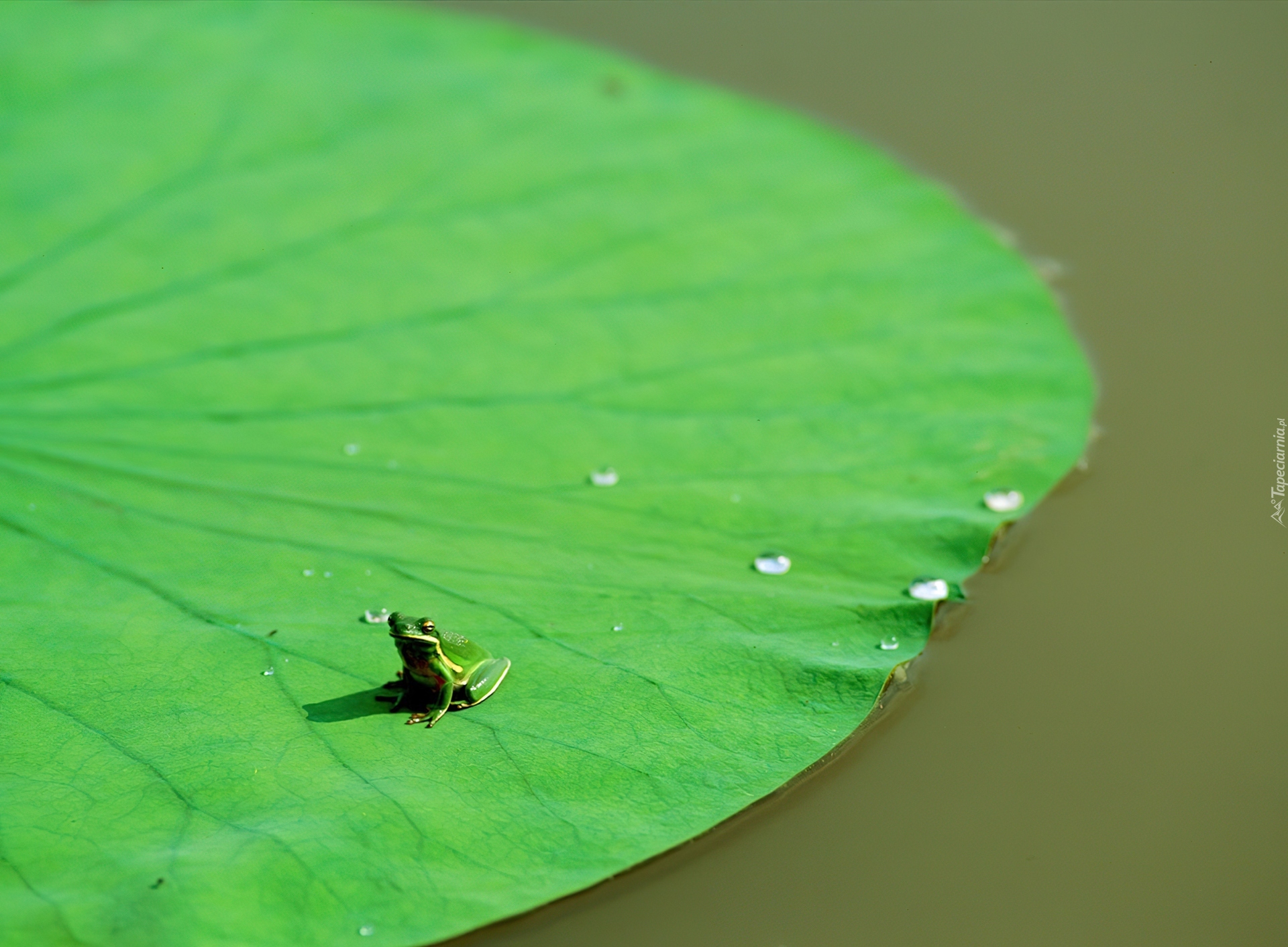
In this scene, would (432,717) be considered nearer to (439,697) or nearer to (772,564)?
(439,697)

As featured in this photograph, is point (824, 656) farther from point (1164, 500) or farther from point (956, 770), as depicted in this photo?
point (1164, 500)

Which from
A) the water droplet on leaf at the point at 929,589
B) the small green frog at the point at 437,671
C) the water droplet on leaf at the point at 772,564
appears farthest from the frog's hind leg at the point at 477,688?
the water droplet on leaf at the point at 929,589

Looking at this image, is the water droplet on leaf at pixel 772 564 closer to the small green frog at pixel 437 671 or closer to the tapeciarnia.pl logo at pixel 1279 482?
the small green frog at pixel 437 671

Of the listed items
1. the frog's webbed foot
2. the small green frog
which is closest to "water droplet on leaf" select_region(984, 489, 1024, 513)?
the small green frog

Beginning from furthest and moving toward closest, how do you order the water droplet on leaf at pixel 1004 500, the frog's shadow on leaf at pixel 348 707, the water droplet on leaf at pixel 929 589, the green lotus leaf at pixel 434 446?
1. the water droplet on leaf at pixel 1004 500
2. the water droplet on leaf at pixel 929 589
3. the frog's shadow on leaf at pixel 348 707
4. the green lotus leaf at pixel 434 446

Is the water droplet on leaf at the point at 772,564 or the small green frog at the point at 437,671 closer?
the small green frog at the point at 437,671
